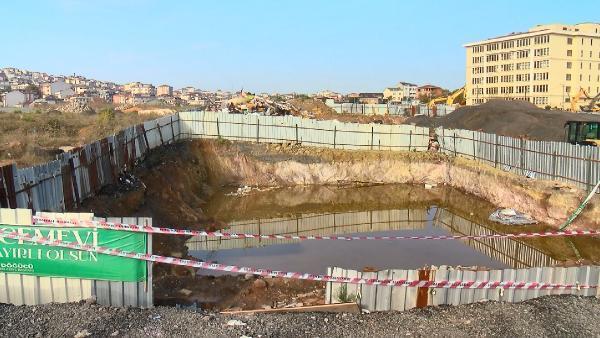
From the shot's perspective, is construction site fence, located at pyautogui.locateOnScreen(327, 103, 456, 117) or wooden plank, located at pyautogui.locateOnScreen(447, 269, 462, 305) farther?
construction site fence, located at pyautogui.locateOnScreen(327, 103, 456, 117)

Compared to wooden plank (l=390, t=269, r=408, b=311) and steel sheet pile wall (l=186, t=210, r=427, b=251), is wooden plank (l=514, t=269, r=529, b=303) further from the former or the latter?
steel sheet pile wall (l=186, t=210, r=427, b=251)

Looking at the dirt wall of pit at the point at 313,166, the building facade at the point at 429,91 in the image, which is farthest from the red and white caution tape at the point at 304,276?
the building facade at the point at 429,91

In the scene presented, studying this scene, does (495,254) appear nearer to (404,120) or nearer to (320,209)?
(320,209)

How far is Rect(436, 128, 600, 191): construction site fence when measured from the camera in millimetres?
16344

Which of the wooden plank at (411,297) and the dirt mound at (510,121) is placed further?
the dirt mound at (510,121)

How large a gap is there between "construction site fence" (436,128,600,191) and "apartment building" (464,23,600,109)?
172ft

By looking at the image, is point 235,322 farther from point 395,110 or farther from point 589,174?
point 395,110

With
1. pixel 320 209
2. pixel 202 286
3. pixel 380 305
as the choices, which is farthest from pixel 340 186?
pixel 380 305

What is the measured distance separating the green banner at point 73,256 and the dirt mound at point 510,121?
898 inches

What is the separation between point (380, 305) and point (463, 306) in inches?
51.5

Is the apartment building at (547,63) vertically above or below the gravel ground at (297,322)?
above

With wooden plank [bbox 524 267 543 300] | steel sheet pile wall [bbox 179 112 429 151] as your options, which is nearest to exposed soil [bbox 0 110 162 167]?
steel sheet pile wall [bbox 179 112 429 151]

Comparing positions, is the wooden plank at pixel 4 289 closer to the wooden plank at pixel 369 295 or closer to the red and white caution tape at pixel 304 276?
the red and white caution tape at pixel 304 276

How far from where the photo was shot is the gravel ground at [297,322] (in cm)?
628
